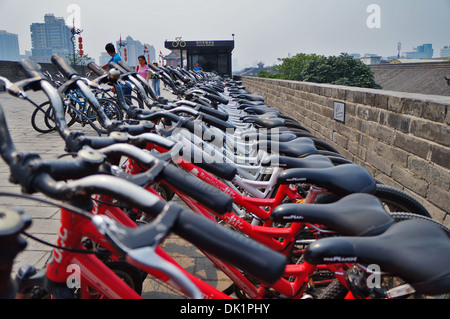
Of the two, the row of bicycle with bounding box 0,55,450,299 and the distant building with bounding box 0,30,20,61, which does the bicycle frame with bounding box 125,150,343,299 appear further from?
the distant building with bounding box 0,30,20,61

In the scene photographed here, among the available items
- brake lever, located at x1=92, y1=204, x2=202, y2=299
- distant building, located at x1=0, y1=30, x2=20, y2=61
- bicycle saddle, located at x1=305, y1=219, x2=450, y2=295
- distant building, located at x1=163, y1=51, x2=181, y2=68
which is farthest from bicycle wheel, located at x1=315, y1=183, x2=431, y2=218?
distant building, located at x1=0, y1=30, x2=20, y2=61

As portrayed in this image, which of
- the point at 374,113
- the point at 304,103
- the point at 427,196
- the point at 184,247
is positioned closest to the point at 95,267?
the point at 184,247

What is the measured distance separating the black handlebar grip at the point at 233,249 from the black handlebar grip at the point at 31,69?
130 cm

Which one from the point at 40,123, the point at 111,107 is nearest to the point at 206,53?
the point at 111,107

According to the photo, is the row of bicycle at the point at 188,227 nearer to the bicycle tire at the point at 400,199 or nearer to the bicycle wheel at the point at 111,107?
Answer: the bicycle tire at the point at 400,199

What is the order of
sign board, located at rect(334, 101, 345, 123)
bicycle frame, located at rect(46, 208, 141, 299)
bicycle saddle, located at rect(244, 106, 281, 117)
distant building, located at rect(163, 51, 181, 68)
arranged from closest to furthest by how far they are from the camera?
bicycle frame, located at rect(46, 208, 141, 299), sign board, located at rect(334, 101, 345, 123), bicycle saddle, located at rect(244, 106, 281, 117), distant building, located at rect(163, 51, 181, 68)

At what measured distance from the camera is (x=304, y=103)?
22.4ft

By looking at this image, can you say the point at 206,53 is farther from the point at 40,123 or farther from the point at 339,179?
the point at 339,179

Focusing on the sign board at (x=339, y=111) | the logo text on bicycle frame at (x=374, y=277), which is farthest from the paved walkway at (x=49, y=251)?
the sign board at (x=339, y=111)

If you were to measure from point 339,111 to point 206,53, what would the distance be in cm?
1343

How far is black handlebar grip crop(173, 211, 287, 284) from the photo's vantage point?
2.87ft

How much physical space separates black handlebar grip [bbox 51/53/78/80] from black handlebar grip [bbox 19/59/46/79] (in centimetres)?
29

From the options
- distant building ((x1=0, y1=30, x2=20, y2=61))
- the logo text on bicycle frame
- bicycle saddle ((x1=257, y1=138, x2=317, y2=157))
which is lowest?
the logo text on bicycle frame
